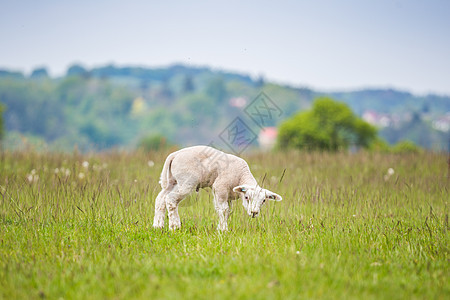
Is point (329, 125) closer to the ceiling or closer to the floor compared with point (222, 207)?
closer to the ceiling

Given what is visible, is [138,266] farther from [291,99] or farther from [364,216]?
[291,99]

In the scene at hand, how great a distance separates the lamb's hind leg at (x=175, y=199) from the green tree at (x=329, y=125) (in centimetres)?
4727

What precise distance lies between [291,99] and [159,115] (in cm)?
5241

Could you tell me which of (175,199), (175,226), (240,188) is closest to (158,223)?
(175,226)

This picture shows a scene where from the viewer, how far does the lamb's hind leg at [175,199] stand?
21.7 ft

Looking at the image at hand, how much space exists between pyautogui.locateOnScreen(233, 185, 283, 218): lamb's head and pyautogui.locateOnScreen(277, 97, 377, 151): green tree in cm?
4745

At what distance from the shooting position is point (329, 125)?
59.3 m

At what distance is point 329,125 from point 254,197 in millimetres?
55092

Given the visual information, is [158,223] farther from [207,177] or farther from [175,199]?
[207,177]

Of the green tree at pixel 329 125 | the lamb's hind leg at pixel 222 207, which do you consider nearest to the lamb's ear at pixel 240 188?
the lamb's hind leg at pixel 222 207

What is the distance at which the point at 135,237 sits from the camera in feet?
20.8

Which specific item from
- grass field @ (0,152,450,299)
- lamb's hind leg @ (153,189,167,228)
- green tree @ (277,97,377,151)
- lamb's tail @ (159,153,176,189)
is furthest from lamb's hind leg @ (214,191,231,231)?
green tree @ (277,97,377,151)

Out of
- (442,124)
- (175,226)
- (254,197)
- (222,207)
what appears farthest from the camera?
(442,124)

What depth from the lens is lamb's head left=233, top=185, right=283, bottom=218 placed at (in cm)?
627
